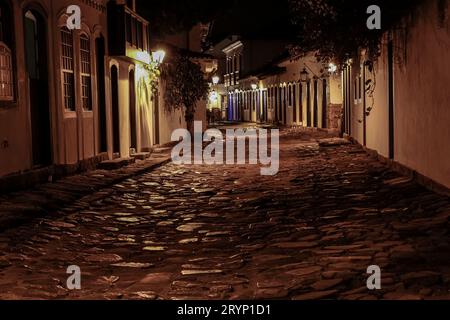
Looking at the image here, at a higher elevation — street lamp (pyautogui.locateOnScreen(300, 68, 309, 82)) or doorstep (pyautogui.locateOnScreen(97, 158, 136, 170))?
street lamp (pyautogui.locateOnScreen(300, 68, 309, 82))

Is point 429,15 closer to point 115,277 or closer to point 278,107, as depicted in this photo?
point 115,277

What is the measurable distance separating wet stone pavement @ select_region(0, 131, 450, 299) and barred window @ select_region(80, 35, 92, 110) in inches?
127

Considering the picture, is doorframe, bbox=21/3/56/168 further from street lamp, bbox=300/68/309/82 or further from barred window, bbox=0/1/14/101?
street lamp, bbox=300/68/309/82

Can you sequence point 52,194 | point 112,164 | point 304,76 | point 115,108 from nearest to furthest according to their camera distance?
1. point 52,194
2. point 112,164
3. point 115,108
4. point 304,76

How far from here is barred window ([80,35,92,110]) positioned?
48.9 feet

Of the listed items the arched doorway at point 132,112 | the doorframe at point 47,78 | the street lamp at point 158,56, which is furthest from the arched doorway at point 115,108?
the doorframe at point 47,78

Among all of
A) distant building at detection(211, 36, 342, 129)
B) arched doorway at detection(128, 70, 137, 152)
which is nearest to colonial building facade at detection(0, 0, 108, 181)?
arched doorway at detection(128, 70, 137, 152)

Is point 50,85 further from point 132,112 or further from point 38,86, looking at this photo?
point 132,112

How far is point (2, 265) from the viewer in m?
6.70

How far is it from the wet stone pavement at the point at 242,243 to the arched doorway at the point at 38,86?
5.30 feet

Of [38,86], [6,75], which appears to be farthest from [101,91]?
[6,75]

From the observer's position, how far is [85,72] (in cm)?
1510

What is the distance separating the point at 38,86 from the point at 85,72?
8.41ft

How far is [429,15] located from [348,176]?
4.04 metres
